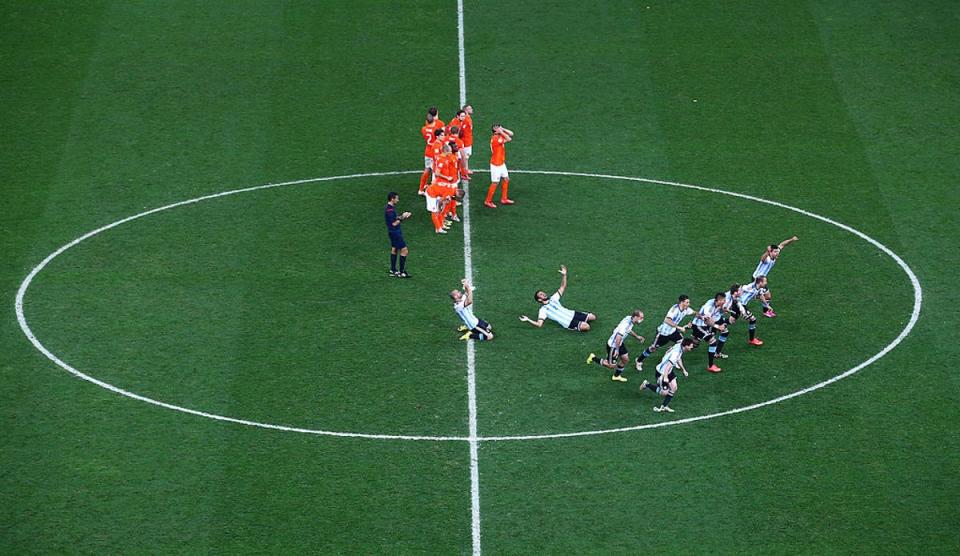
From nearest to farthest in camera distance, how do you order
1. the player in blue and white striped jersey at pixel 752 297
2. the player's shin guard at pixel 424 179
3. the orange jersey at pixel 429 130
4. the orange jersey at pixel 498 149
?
the player in blue and white striped jersey at pixel 752 297 < the orange jersey at pixel 498 149 < the orange jersey at pixel 429 130 < the player's shin guard at pixel 424 179

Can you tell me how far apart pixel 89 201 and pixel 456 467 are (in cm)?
1231

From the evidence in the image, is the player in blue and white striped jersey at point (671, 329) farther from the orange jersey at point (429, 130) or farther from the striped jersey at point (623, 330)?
the orange jersey at point (429, 130)

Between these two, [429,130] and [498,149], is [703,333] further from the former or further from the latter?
[429,130]

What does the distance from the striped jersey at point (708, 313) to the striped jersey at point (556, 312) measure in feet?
7.90

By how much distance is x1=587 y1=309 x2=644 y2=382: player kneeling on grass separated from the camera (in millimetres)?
27188

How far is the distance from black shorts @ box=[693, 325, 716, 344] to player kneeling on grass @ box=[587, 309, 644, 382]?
1.07 meters

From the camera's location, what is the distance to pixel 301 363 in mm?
27844

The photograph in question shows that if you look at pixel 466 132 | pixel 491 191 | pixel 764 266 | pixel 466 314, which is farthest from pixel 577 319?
pixel 466 132

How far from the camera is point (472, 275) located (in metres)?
30.7

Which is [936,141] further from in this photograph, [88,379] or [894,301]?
[88,379]

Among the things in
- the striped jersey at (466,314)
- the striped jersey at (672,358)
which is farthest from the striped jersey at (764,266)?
the striped jersey at (466,314)

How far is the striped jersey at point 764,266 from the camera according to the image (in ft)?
95.1

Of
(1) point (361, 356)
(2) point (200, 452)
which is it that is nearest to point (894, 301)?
(1) point (361, 356)

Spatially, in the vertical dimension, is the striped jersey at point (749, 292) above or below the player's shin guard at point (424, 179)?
below
